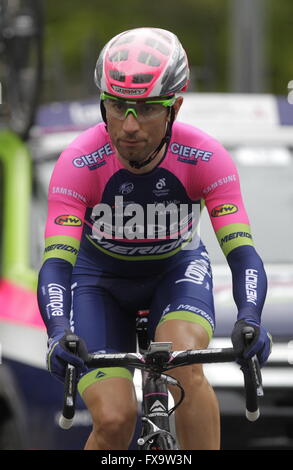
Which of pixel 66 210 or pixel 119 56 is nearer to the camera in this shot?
pixel 119 56

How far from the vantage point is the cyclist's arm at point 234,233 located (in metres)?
5.29

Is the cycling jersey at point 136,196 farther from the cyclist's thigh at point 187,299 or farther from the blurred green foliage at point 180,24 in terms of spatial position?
the blurred green foliage at point 180,24

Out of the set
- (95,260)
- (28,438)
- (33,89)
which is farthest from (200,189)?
(33,89)

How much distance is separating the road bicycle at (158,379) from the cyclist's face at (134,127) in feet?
2.67

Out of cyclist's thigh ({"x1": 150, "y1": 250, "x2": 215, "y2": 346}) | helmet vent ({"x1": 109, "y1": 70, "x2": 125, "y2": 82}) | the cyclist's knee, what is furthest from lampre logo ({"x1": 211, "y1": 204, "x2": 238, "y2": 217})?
the cyclist's knee

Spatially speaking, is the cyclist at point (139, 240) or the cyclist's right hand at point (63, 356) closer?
the cyclist's right hand at point (63, 356)

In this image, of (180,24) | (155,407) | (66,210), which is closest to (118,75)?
(66,210)

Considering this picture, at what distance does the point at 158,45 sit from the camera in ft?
17.5

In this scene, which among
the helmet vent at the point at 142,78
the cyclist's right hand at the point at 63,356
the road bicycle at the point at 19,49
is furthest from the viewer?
the road bicycle at the point at 19,49

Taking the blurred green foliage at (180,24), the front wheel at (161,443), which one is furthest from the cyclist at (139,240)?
the blurred green foliage at (180,24)

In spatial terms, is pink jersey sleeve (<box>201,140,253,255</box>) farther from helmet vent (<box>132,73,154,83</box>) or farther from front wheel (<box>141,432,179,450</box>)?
front wheel (<box>141,432,179,450</box>)

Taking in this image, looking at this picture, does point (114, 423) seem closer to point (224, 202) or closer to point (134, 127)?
point (224, 202)

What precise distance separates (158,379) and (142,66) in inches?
47.7

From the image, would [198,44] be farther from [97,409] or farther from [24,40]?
[97,409]
